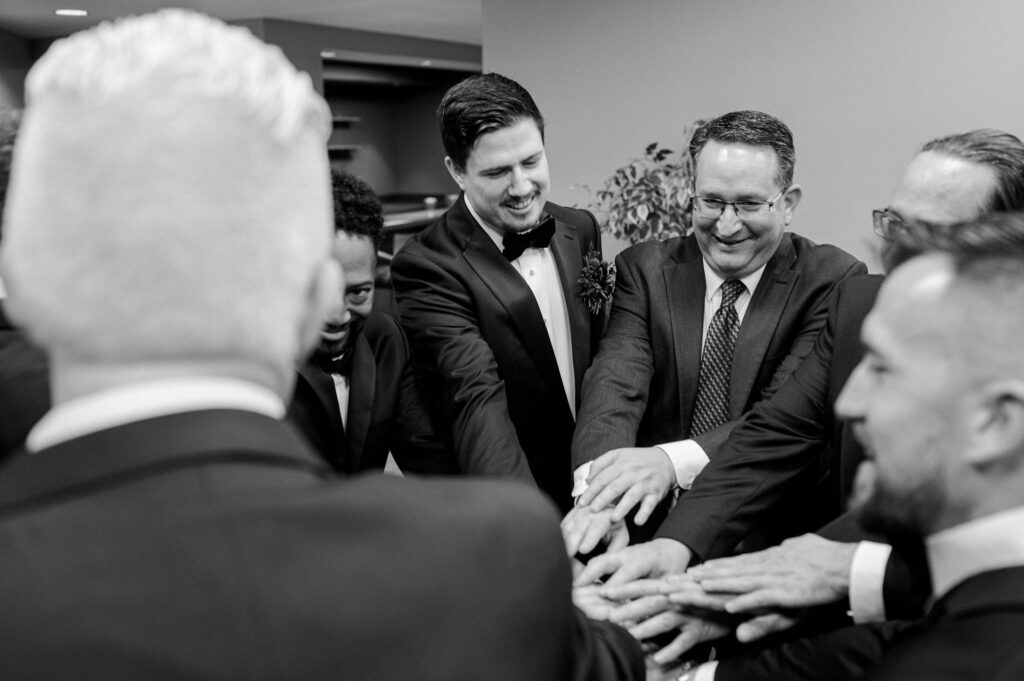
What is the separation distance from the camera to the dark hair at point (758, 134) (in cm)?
257

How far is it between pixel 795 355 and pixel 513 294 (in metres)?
0.77

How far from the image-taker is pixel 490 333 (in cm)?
271

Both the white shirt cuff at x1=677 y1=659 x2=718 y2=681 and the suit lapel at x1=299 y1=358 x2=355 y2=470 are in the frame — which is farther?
the suit lapel at x1=299 y1=358 x2=355 y2=470

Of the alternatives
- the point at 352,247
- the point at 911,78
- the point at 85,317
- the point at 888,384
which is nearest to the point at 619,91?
the point at 911,78

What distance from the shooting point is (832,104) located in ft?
18.5

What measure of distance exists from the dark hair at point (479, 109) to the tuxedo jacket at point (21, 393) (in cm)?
148

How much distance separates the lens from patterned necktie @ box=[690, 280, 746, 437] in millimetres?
2516

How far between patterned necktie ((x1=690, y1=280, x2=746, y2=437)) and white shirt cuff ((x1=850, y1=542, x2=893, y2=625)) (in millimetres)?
916

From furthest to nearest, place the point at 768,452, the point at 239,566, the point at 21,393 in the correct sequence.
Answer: the point at 768,452
the point at 21,393
the point at 239,566

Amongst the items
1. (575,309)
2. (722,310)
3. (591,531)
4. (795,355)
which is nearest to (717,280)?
(722,310)

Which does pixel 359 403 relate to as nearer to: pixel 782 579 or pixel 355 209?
pixel 355 209

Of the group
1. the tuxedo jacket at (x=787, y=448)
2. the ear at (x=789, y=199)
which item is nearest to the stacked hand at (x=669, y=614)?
the tuxedo jacket at (x=787, y=448)

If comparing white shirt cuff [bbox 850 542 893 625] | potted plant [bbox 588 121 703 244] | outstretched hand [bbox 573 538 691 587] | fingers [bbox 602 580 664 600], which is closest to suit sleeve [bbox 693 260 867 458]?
outstretched hand [bbox 573 538 691 587]

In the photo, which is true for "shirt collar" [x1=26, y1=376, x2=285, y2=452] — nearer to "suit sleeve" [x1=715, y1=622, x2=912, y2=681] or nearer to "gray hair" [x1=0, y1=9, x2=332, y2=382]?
"gray hair" [x1=0, y1=9, x2=332, y2=382]
